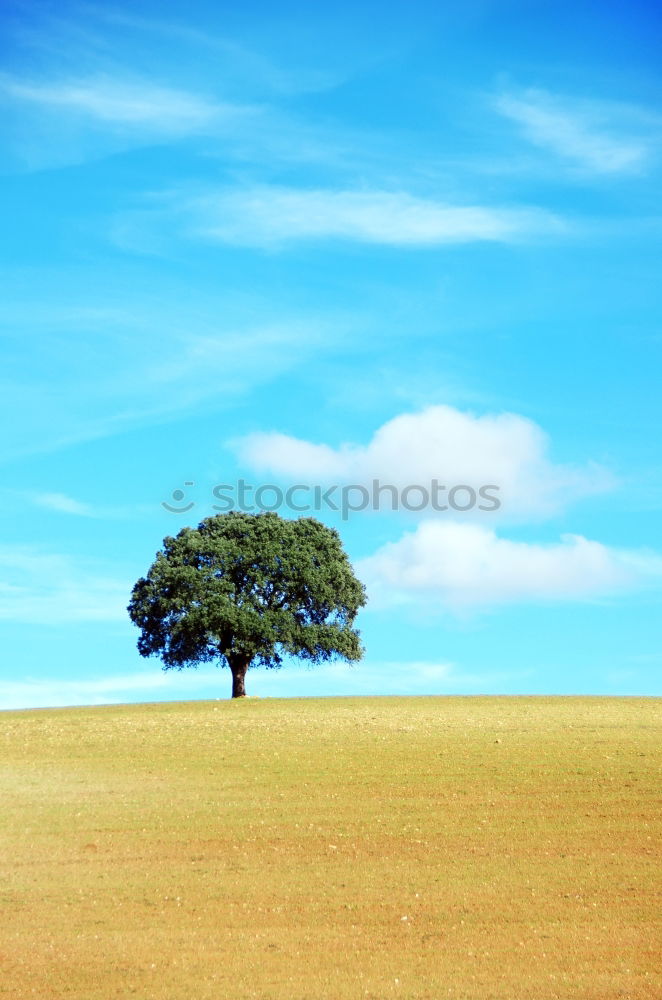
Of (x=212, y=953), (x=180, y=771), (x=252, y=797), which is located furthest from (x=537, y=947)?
(x=180, y=771)

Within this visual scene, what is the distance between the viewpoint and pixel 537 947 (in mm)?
21219

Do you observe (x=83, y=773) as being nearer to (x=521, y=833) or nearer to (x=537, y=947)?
(x=521, y=833)

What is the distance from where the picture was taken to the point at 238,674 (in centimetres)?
6969

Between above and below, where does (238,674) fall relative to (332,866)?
above

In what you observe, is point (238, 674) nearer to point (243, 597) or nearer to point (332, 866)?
point (243, 597)

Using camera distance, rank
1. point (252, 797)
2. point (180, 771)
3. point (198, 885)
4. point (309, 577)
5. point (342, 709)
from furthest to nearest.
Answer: point (309, 577) < point (342, 709) < point (180, 771) < point (252, 797) < point (198, 885)

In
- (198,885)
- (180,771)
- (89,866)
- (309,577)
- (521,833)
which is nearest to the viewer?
(198,885)

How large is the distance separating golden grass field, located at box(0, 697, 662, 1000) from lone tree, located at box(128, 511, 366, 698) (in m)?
18.3

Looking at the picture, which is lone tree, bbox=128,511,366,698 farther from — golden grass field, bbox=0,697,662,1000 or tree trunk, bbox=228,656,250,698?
golden grass field, bbox=0,697,662,1000

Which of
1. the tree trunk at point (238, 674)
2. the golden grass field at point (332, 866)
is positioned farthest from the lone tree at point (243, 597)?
the golden grass field at point (332, 866)

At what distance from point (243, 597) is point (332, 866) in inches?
1638

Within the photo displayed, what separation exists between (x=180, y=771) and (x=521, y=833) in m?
14.9

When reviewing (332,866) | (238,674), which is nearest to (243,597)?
(238,674)

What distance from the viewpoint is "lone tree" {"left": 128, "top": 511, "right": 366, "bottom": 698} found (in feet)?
220
